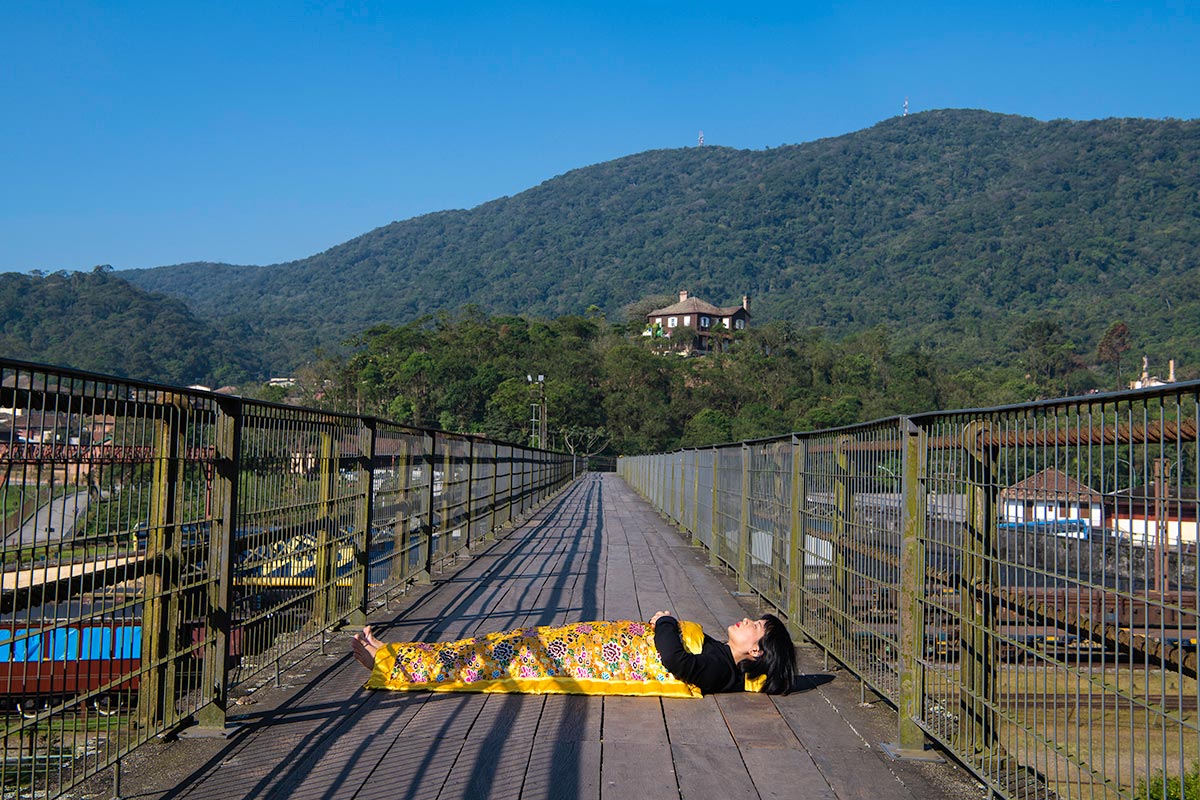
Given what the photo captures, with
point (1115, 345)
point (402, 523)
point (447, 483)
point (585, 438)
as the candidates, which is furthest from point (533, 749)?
point (1115, 345)

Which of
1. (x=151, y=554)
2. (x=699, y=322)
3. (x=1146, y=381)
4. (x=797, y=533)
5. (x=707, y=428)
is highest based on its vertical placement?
(x=699, y=322)

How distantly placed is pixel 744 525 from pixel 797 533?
93.2 inches

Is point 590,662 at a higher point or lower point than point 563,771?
higher

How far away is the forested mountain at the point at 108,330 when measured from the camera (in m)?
96.4

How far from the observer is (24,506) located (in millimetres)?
2820

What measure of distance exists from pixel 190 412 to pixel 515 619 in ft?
12.2

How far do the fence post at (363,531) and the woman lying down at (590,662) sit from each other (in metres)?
1.67

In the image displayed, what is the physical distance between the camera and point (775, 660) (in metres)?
5.22

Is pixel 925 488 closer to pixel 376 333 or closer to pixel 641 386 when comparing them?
pixel 641 386

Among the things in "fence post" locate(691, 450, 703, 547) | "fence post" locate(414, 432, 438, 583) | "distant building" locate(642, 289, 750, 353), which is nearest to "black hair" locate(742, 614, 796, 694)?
"fence post" locate(414, 432, 438, 583)

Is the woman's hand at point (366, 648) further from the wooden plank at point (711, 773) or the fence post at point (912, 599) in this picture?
the fence post at point (912, 599)

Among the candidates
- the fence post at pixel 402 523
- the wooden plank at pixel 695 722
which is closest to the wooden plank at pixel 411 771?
the wooden plank at pixel 695 722

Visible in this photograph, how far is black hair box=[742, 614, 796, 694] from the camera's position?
522cm

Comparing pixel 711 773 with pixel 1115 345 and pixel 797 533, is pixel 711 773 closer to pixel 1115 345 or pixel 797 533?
pixel 797 533
